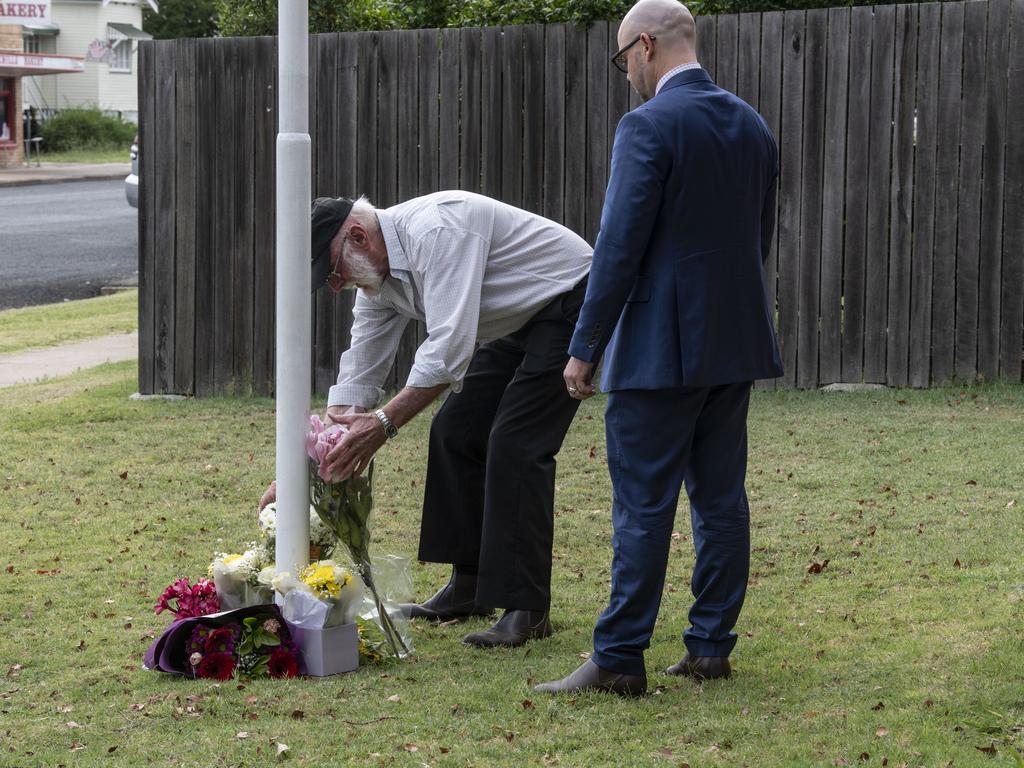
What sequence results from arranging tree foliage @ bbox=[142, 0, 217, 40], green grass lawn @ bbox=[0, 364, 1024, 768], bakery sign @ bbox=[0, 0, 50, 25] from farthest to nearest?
tree foliage @ bbox=[142, 0, 217, 40] → bakery sign @ bbox=[0, 0, 50, 25] → green grass lawn @ bbox=[0, 364, 1024, 768]

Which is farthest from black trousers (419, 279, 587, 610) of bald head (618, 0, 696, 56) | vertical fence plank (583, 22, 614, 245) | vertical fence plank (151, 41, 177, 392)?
vertical fence plank (151, 41, 177, 392)

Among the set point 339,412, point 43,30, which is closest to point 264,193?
point 339,412

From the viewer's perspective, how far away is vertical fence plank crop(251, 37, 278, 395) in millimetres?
9008

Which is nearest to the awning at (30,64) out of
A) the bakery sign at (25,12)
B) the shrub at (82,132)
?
the shrub at (82,132)

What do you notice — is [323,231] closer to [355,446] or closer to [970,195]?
[355,446]

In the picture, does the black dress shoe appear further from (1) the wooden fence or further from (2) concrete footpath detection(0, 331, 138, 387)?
(2) concrete footpath detection(0, 331, 138, 387)

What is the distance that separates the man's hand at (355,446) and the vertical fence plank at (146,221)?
5314 mm

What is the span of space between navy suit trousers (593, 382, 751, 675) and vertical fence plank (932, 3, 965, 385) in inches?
191

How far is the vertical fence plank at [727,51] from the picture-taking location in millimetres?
8594

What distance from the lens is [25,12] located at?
4506 cm

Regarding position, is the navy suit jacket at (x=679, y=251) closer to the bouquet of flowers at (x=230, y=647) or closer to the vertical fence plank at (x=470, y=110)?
the bouquet of flowers at (x=230, y=647)

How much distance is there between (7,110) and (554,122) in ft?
117

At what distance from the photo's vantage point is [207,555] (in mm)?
5836

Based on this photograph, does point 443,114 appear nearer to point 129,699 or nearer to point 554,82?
point 554,82
